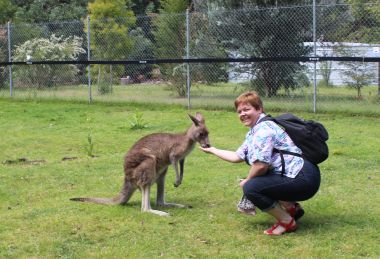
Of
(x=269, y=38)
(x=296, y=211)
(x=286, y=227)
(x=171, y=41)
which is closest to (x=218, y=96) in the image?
(x=269, y=38)

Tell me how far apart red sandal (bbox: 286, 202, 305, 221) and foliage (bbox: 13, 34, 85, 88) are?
14353mm

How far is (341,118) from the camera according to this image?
13.1 meters

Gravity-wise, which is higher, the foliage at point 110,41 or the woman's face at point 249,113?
the foliage at point 110,41

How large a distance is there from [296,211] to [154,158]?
1.51 metres

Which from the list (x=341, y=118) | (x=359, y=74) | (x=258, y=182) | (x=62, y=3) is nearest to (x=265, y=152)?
(x=258, y=182)

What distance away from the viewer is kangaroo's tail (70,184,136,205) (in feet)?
20.7

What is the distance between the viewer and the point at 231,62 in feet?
48.1

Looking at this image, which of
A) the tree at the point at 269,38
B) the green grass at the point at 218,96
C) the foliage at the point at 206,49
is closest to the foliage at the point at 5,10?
the green grass at the point at 218,96

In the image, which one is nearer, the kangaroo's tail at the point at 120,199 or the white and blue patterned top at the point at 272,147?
the white and blue patterned top at the point at 272,147

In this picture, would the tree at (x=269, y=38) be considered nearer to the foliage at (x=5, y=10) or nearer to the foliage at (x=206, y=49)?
the foliage at (x=206, y=49)

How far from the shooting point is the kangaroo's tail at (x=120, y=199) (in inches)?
249

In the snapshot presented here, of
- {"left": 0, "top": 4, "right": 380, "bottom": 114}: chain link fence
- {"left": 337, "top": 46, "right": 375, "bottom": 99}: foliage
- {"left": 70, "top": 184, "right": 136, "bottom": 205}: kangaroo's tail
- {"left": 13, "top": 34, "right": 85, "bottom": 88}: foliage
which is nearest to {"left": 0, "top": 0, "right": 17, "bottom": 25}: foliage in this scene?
{"left": 13, "top": 34, "right": 85, "bottom": 88}: foliage

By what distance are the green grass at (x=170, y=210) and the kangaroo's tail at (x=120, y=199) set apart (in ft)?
0.25

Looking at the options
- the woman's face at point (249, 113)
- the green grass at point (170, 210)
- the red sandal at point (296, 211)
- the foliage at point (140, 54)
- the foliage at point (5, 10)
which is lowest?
the green grass at point (170, 210)
